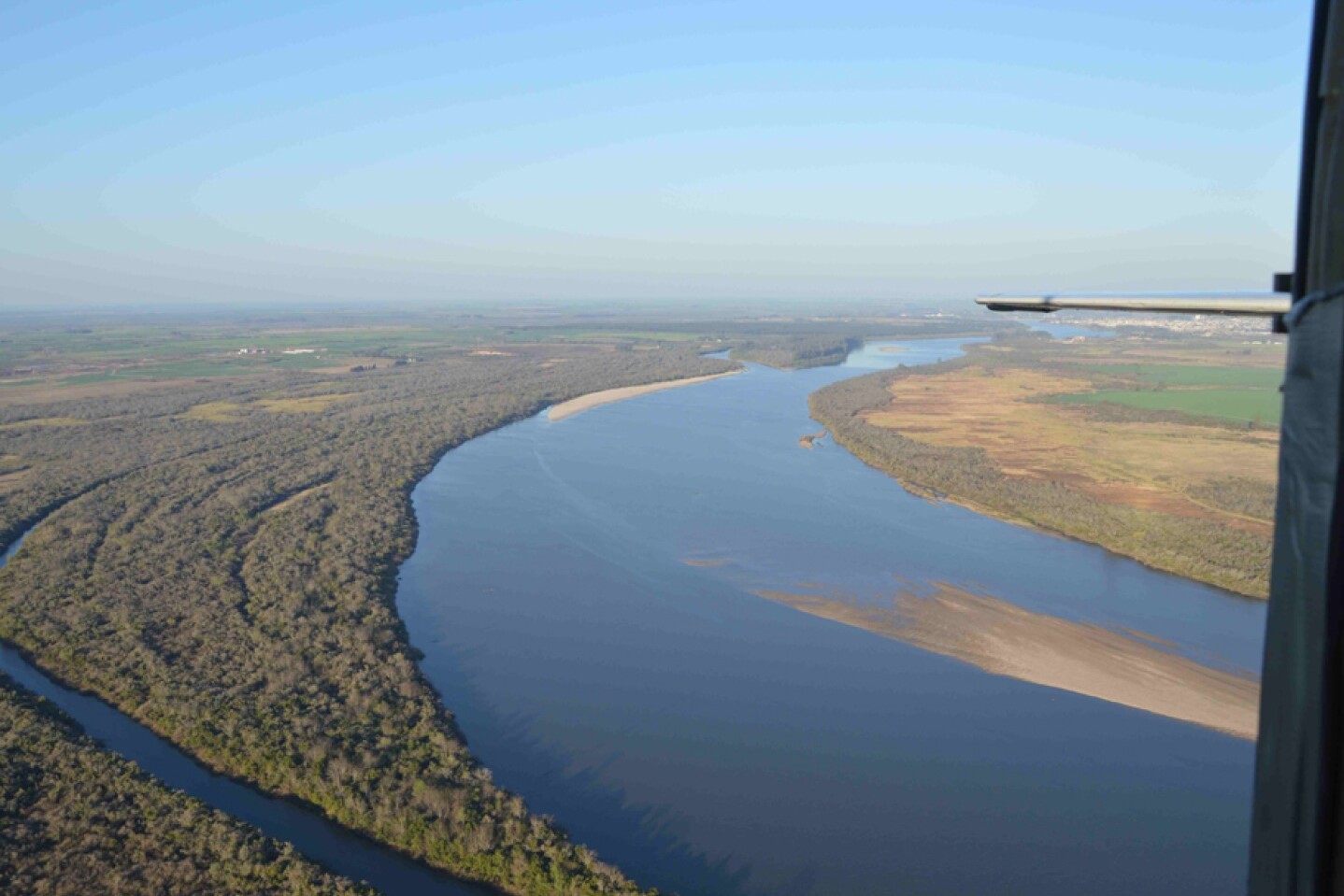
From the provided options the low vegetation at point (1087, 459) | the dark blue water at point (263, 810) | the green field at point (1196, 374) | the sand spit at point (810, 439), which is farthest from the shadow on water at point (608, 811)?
the green field at point (1196, 374)

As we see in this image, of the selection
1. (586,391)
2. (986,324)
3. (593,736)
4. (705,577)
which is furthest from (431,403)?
(986,324)

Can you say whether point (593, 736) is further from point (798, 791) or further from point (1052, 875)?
point (1052, 875)

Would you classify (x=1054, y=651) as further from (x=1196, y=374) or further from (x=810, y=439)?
(x=1196, y=374)

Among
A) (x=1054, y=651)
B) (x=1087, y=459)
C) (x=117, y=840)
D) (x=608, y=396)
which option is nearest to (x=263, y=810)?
(x=117, y=840)

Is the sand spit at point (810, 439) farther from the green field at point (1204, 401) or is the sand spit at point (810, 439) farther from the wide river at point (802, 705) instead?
the green field at point (1204, 401)

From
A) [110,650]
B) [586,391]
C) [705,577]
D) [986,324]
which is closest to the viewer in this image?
[110,650]

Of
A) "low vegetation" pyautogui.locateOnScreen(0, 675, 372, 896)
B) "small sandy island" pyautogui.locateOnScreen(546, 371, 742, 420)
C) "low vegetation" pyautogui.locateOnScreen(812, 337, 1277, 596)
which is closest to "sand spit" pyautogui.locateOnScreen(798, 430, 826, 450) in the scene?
"low vegetation" pyautogui.locateOnScreen(812, 337, 1277, 596)
